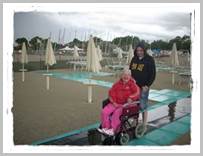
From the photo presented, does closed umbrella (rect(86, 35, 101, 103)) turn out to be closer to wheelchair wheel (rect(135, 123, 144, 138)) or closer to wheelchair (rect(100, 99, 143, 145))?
wheelchair (rect(100, 99, 143, 145))

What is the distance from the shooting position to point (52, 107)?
3711 mm

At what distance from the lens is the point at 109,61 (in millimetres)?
3721

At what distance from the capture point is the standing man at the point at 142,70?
3.65 metres

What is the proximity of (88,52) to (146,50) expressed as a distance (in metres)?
0.67

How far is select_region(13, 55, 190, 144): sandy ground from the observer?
3.64 metres

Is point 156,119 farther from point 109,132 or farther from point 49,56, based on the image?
point 49,56

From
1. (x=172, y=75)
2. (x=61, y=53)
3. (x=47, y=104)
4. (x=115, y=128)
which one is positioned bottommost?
(x=115, y=128)

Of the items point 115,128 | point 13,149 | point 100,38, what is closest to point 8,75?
point 13,149

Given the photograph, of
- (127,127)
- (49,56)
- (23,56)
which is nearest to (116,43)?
(49,56)

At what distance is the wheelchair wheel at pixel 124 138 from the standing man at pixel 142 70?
14.2 inches

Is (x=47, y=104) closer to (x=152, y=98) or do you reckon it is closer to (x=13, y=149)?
(x=13, y=149)

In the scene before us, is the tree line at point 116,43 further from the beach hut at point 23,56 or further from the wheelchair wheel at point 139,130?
the wheelchair wheel at point 139,130

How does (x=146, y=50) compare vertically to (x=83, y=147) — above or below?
above

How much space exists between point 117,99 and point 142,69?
17.9 inches
